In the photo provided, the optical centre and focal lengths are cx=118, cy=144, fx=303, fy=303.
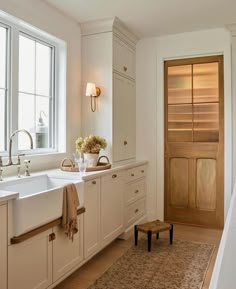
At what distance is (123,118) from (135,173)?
71 cm

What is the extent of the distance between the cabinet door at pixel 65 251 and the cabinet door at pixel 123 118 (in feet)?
3.95

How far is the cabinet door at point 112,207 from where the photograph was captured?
3.00 meters

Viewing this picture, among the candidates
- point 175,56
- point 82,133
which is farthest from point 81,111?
point 175,56

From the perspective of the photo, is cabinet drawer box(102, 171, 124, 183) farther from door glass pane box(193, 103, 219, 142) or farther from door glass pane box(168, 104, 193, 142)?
door glass pane box(193, 103, 219, 142)

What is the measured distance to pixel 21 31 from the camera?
9.49 ft

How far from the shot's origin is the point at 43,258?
2.11 metres

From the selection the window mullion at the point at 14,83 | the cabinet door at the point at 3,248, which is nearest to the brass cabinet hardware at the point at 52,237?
the cabinet door at the point at 3,248

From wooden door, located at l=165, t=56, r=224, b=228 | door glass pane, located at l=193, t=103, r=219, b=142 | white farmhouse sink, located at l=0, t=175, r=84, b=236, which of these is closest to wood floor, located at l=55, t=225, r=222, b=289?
wooden door, located at l=165, t=56, r=224, b=228

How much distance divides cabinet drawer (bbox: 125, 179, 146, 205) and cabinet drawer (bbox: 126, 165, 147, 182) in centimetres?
7

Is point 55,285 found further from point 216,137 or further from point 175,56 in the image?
point 175,56

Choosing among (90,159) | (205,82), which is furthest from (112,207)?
(205,82)

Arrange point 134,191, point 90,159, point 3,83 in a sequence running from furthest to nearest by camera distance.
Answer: point 134,191 < point 90,159 < point 3,83

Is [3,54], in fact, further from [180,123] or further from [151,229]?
[180,123]

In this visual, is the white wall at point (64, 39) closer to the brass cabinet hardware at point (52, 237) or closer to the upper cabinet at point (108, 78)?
the upper cabinet at point (108, 78)
